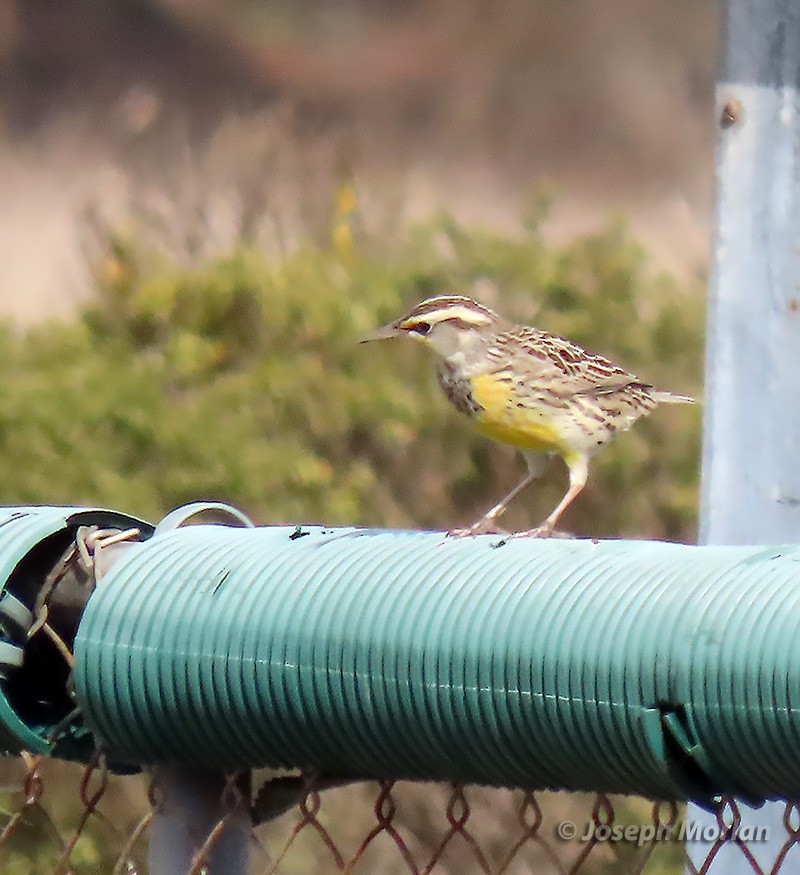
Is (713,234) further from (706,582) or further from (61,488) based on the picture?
(61,488)

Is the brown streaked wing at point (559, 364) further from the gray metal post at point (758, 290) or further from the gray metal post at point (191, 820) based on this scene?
the gray metal post at point (191, 820)

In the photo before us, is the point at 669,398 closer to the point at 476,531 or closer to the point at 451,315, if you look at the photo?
the point at 451,315

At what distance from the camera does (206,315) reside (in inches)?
321

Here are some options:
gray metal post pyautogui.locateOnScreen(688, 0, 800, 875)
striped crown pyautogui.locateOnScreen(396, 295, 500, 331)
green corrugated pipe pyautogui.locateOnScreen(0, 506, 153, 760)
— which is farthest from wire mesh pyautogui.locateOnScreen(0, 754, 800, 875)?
green corrugated pipe pyautogui.locateOnScreen(0, 506, 153, 760)

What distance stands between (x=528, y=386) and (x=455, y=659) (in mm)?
2828

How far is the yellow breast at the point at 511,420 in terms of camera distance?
17.0 ft

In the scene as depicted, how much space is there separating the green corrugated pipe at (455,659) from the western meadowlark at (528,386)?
2366 millimetres

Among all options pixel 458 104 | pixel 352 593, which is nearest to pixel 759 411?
pixel 352 593

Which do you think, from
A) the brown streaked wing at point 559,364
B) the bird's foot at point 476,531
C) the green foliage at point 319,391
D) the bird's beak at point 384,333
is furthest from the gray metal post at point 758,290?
the green foliage at point 319,391

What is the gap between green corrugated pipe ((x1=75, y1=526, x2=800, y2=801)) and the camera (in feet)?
7.70

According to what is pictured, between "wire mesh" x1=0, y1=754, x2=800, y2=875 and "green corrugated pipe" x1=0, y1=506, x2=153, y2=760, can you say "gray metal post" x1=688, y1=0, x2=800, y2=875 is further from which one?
"wire mesh" x1=0, y1=754, x2=800, y2=875

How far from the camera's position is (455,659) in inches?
97.9

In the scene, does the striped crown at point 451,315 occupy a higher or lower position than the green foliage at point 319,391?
higher

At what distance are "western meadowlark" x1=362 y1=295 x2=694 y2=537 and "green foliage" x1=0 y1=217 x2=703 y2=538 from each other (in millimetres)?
2020
